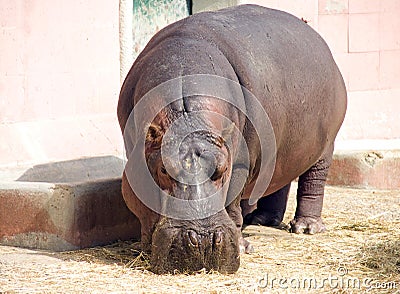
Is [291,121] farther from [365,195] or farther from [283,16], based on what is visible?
[365,195]

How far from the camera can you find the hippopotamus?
14.6ft

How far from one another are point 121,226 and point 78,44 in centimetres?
248

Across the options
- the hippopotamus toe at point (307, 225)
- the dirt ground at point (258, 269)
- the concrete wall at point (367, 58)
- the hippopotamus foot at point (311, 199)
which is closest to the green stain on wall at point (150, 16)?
the concrete wall at point (367, 58)

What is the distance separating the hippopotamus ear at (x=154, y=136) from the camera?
4.58 metres

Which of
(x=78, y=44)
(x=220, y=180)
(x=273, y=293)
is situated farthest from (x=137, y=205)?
(x=78, y=44)

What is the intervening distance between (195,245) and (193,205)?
196mm

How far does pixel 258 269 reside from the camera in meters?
4.79

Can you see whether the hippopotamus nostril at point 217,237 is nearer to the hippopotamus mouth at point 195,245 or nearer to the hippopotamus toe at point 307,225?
the hippopotamus mouth at point 195,245

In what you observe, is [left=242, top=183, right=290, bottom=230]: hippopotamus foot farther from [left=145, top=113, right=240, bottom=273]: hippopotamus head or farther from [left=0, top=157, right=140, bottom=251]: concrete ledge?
[left=145, top=113, right=240, bottom=273]: hippopotamus head

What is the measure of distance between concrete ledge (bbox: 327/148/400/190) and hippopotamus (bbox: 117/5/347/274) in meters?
1.92

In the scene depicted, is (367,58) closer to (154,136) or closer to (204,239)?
(154,136)

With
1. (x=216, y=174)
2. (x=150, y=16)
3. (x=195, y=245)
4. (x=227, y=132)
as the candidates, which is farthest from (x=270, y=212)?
(x=150, y=16)

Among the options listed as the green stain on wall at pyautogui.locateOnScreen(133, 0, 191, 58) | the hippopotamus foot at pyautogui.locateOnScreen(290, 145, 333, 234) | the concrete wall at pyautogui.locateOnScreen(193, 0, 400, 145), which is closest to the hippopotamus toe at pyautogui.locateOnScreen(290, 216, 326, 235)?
the hippopotamus foot at pyautogui.locateOnScreen(290, 145, 333, 234)

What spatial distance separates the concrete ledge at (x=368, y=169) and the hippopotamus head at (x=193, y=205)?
396 cm
